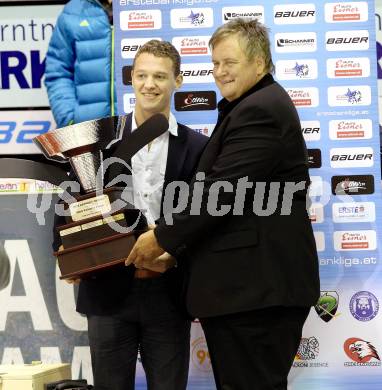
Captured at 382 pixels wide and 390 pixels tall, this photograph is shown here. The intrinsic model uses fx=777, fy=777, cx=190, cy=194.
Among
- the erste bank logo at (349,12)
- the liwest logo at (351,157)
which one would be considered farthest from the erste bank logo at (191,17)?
the liwest logo at (351,157)

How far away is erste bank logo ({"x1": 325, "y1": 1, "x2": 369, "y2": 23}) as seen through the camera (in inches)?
139

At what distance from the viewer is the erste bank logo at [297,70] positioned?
140 inches

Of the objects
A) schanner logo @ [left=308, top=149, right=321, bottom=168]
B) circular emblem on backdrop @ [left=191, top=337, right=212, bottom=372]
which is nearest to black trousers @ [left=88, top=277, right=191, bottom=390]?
circular emblem on backdrop @ [left=191, top=337, right=212, bottom=372]

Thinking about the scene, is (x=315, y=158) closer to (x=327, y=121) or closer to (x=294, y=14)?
(x=327, y=121)

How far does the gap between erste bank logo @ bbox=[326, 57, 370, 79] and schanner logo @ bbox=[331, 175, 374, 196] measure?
1.52ft

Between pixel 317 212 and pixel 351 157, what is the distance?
30 centimetres

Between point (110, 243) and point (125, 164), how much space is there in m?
0.30

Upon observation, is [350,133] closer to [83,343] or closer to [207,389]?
[207,389]

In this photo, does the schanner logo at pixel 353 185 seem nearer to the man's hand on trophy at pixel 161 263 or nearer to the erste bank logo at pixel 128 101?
the erste bank logo at pixel 128 101

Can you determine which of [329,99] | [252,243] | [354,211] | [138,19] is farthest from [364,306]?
[138,19]

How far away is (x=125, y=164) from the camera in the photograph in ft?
9.05

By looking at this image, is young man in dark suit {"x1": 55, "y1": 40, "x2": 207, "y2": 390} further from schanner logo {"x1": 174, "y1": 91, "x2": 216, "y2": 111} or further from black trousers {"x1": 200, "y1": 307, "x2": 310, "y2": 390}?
schanner logo {"x1": 174, "y1": 91, "x2": 216, "y2": 111}

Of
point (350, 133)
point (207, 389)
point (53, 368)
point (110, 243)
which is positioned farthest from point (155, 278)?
point (350, 133)

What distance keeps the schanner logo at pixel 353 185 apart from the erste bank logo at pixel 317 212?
90 millimetres
